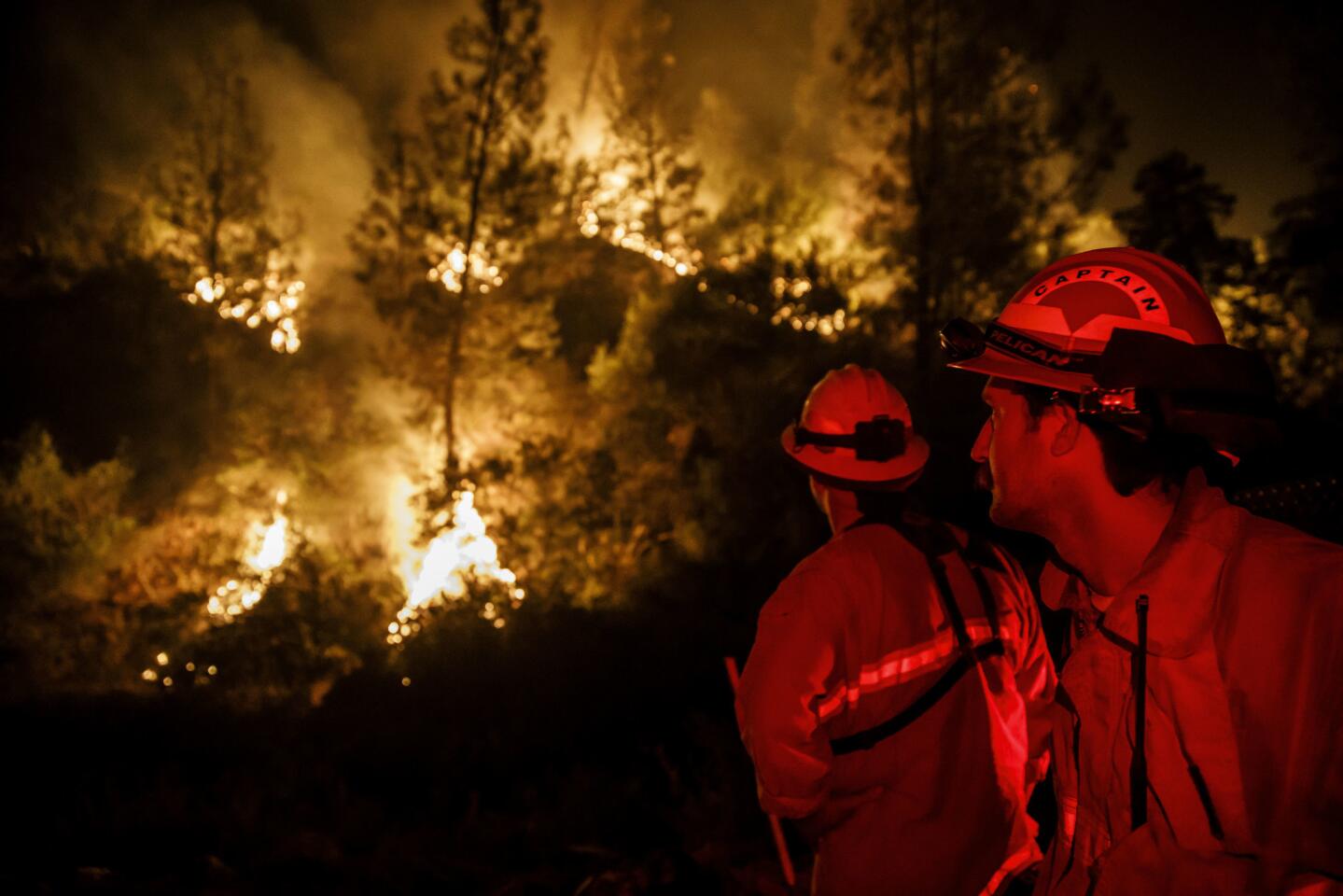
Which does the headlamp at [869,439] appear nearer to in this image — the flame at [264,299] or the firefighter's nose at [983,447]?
the firefighter's nose at [983,447]

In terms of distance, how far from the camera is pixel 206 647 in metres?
14.1

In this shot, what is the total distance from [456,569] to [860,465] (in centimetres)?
1356

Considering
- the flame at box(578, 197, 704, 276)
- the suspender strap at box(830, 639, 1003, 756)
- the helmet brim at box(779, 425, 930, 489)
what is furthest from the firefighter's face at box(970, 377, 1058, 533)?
the flame at box(578, 197, 704, 276)

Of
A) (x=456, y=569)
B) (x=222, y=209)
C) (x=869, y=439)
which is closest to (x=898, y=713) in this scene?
(x=869, y=439)

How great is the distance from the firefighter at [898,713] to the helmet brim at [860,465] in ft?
0.61

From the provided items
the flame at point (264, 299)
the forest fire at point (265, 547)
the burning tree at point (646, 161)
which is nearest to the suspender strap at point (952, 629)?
A: the forest fire at point (265, 547)

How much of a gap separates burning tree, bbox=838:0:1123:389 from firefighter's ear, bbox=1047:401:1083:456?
15440 mm

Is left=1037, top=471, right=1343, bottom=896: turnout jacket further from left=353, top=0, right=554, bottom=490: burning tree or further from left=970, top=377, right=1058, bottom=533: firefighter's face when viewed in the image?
left=353, top=0, right=554, bottom=490: burning tree

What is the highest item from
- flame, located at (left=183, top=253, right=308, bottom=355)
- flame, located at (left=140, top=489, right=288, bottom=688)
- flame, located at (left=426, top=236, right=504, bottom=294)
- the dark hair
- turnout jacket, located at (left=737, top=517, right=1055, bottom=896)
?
flame, located at (left=183, top=253, right=308, bottom=355)

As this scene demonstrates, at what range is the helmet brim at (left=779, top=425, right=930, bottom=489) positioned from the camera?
270 centimetres

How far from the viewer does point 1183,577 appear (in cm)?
128

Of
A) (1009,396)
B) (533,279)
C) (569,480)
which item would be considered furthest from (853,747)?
(533,279)

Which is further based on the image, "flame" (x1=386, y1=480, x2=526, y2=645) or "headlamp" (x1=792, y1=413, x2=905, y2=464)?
"flame" (x1=386, y1=480, x2=526, y2=645)

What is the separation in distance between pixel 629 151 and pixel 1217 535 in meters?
30.4
